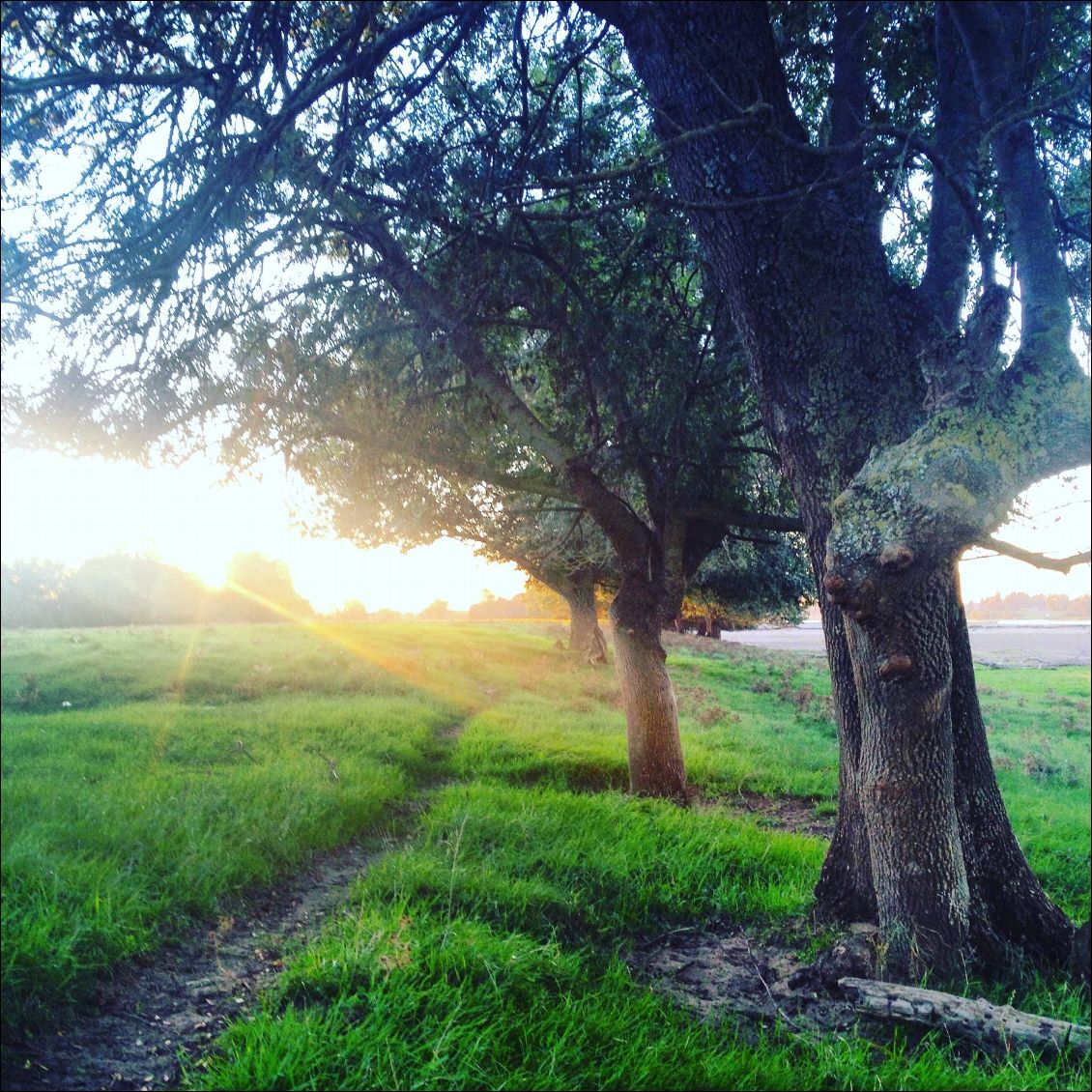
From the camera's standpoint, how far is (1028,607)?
118 inches

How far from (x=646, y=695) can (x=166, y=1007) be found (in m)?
3.91

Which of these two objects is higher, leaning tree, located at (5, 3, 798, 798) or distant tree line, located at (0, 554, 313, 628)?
leaning tree, located at (5, 3, 798, 798)

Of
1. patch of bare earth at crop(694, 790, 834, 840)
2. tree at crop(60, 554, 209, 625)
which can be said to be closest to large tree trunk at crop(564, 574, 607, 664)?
patch of bare earth at crop(694, 790, 834, 840)

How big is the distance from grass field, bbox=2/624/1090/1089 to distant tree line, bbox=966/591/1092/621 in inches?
10.5

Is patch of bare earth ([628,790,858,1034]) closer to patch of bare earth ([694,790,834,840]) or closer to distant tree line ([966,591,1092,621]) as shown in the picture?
patch of bare earth ([694,790,834,840])

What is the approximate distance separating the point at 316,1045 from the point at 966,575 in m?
3.35

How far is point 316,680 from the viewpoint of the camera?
607 cm

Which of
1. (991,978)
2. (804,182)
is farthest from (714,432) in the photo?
(991,978)

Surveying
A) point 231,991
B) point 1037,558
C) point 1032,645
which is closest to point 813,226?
point 1037,558

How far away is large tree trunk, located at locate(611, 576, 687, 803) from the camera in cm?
544

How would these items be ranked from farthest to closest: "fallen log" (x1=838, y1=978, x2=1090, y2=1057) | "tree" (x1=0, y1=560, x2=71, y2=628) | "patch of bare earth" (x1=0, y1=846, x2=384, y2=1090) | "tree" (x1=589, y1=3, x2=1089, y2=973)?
"tree" (x1=0, y1=560, x2=71, y2=628) → "tree" (x1=589, y1=3, x2=1089, y2=973) → "patch of bare earth" (x1=0, y1=846, x2=384, y2=1090) → "fallen log" (x1=838, y1=978, x2=1090, y2=1057)

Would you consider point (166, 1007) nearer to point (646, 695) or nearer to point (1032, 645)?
point (646, 695)

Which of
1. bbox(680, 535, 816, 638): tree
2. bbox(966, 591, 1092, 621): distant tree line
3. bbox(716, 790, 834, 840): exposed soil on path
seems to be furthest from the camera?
bbox(680, 535, 816, 638): tree

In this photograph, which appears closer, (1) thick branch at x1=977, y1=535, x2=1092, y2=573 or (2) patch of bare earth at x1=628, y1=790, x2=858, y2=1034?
(1) thick branch at x1=977, y1=535, x2=1092, y2=573
